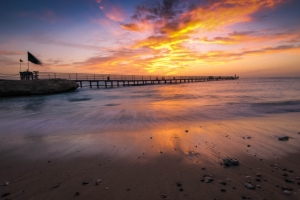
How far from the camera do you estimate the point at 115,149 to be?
13.3ft

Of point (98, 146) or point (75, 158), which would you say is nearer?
point (75, 158)

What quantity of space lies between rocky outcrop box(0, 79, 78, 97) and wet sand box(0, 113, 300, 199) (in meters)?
19.2

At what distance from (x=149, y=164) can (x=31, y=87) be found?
24.0m

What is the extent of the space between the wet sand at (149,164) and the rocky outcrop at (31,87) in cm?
1915

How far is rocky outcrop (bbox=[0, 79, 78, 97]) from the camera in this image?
20.1 metres

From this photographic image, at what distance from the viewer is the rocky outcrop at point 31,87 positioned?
20134 millimetres

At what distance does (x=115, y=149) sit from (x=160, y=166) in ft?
4.34

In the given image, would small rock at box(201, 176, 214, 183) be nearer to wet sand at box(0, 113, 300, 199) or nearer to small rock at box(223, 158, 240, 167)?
wet sand at box(0, 113, 300, 199)

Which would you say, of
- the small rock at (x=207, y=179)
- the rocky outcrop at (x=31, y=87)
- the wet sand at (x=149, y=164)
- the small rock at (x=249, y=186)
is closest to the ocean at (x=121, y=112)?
the wet sand at (x=149, y=164)

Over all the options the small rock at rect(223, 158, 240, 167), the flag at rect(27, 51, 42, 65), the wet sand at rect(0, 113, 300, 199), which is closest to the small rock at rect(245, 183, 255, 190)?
the wet sand at rect(0, 113, 300, 199)

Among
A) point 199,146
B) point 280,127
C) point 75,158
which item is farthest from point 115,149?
point 280,127

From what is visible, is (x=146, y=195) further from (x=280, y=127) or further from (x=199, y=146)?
(x=280, y=127)

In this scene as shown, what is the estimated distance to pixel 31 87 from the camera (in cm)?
2181

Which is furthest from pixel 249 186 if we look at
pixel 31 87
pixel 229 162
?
pixel 31 87
